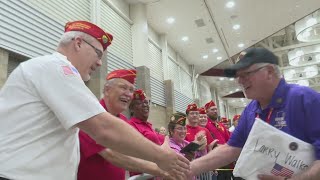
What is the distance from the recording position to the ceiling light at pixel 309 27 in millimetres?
11234

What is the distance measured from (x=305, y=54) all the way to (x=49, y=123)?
15160mm

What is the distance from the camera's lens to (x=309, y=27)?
11.3 metres

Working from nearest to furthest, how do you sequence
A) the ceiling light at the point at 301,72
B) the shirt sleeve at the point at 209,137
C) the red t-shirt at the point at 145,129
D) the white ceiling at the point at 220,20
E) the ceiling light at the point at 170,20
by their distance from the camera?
1. the red t-shirt at the point at 145,129
2. the shirt sleeve at the point at 209,137
3. the white ceiling at the point at 220,20
4. the ceiling light at the point at 170,20
5. the ceiling light at the point at 301,72

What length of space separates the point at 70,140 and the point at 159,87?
10.2 metres

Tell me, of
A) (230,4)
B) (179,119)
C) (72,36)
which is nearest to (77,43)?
(72,36)

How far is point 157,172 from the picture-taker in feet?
7.34

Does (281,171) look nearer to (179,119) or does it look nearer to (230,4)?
(179,119)

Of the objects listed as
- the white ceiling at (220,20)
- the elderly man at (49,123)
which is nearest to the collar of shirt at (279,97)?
the elderly man at (49,123)

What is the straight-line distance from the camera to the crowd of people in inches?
55.7

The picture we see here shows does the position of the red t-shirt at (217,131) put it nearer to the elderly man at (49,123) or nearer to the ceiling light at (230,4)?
the elderly man at (49,123)

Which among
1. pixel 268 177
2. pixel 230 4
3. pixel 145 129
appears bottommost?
pixel 268 177

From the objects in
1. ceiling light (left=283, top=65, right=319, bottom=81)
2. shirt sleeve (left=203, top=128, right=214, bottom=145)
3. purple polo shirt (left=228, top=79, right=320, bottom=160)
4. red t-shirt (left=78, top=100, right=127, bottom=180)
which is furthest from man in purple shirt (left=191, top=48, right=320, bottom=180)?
ceiling light (left=283, top=65, right=319, bottom=81)

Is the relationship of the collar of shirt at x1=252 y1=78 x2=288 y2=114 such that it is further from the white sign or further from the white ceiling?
the white ceiling

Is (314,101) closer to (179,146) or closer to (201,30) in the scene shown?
(179,146)
